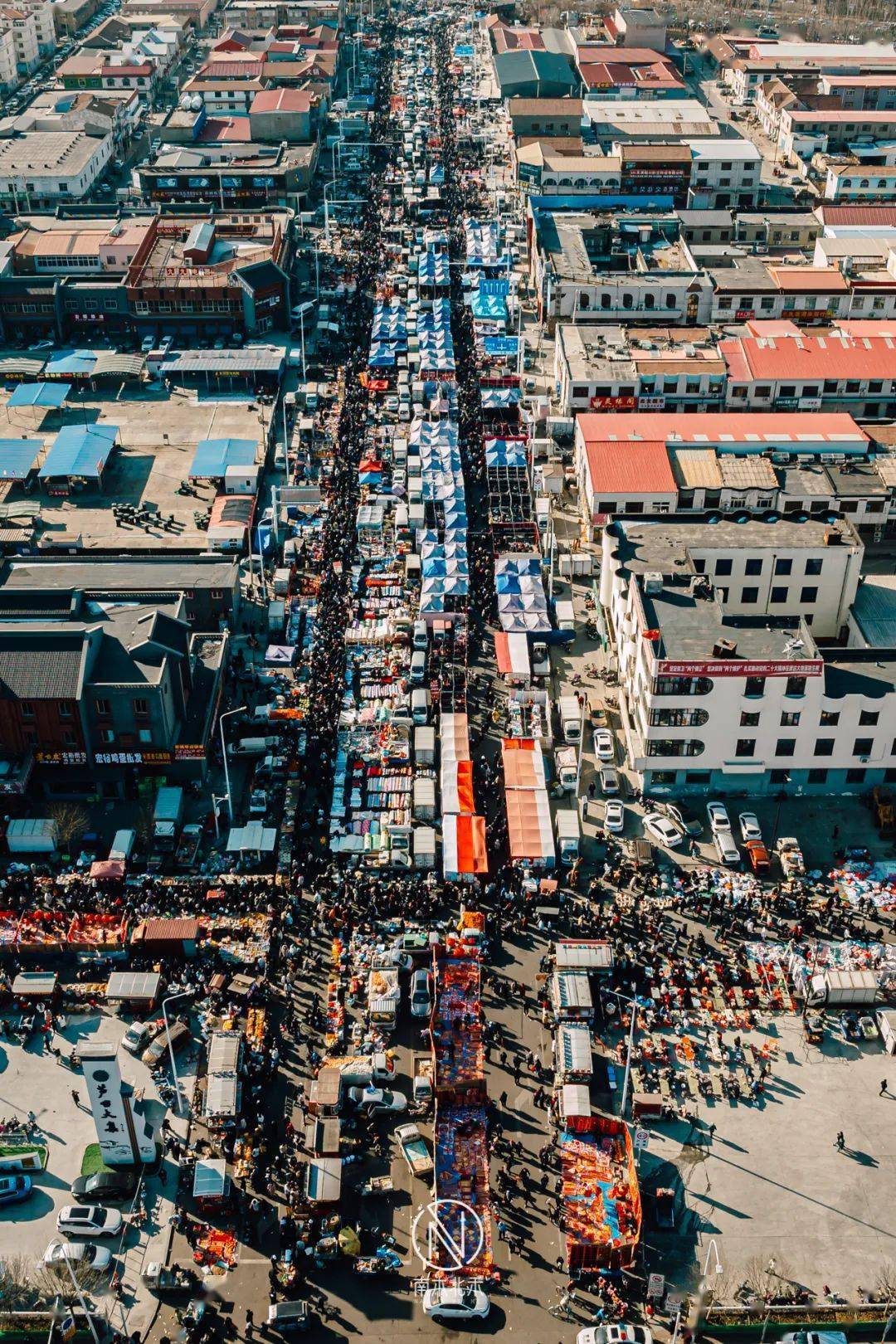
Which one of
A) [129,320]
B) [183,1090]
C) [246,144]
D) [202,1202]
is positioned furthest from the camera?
[246,144]

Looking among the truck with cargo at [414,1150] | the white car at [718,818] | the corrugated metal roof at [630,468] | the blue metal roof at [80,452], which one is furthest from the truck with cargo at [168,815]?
the corrugated metal roof at [630,468]

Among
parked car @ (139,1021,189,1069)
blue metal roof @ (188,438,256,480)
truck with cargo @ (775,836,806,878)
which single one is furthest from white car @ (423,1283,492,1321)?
blue metal roof @ (188,438,256,480)

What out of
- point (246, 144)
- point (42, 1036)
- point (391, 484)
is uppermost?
point (246, 144)

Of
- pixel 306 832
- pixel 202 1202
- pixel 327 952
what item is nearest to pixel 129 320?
pixel 306 832

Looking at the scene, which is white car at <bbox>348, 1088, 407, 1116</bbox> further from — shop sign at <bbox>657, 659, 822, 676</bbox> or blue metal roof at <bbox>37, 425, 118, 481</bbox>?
blue metal roof at <bbox>37, 425, 118, 481</bbox>

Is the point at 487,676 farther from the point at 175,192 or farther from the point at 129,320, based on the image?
the point at 175,192

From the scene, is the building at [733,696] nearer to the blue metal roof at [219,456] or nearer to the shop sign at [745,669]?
the shop sign at [745,669]
